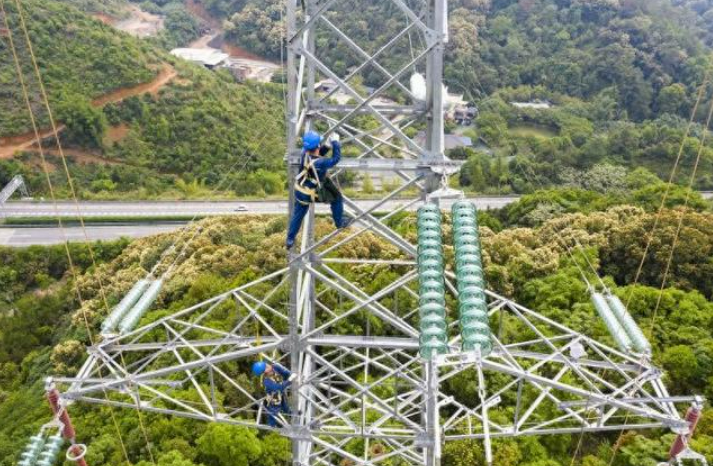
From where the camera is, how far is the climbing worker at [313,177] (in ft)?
38.1

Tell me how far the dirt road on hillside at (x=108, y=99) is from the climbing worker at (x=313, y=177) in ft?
199

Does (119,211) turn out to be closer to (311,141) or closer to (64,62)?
(64,62)

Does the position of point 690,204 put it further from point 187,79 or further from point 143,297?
point 187,79

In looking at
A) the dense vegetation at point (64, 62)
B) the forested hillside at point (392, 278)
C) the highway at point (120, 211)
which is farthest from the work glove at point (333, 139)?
the dense vegetation at point (64, 62)

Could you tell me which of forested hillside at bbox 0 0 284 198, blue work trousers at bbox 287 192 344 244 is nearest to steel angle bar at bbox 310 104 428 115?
blue work trousers at bbox 287 192 344 244

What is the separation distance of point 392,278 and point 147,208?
135 ft

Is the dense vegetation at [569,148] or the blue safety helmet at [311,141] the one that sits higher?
the blue safety helmet at [311,141]

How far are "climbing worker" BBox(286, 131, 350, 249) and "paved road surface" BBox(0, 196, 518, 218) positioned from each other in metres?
44.4

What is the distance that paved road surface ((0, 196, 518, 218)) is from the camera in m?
57.8

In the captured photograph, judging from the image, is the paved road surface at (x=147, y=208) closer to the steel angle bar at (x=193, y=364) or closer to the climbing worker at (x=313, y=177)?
the steel angle bar at (x=193, y=364)

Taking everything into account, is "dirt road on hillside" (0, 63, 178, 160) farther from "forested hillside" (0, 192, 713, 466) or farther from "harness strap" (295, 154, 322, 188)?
"harness strap" (295, 154, 322, 188)

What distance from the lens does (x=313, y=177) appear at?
11773 millimetres

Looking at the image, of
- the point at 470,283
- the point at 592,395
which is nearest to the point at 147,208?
the point at 592,395

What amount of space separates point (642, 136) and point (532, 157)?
50.3 ft
